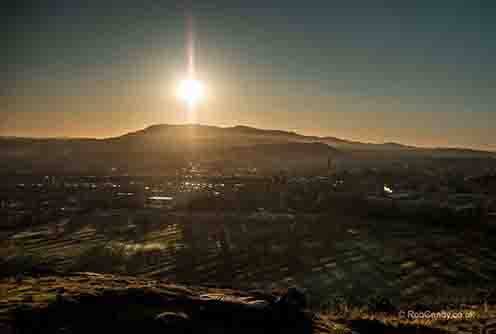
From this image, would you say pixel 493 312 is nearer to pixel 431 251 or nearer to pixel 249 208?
pixel 431 251

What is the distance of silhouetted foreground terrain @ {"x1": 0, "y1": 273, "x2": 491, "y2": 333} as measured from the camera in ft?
57.3

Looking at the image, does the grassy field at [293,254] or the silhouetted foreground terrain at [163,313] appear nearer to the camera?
the silhouetted foreground terrain at [163,313]

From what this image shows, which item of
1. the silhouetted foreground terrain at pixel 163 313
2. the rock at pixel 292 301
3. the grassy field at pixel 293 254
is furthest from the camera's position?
the grassy field at pixel 293 254

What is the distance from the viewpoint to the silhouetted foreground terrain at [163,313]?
17469mm

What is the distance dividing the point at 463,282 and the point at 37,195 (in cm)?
11818

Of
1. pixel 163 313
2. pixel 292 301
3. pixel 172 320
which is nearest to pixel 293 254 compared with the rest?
pixel 292 301

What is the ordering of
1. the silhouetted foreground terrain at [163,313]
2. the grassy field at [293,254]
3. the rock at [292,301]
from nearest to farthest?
the silhouetted foreground terrain at [163,313] → the rock at [292,301] → the grassy field at [293,254]

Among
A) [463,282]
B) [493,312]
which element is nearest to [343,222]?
[463,282]

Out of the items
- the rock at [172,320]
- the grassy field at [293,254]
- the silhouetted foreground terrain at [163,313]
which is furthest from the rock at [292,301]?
the grassy field at [293,254]

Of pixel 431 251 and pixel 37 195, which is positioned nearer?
pixel 431 251

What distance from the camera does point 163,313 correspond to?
18375 mm

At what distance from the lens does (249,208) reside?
307 ft

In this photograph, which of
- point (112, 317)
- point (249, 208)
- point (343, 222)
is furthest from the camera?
point (249, 208)

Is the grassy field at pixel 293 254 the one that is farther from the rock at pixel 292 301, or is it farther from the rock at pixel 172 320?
the rock at pixel 172 320
